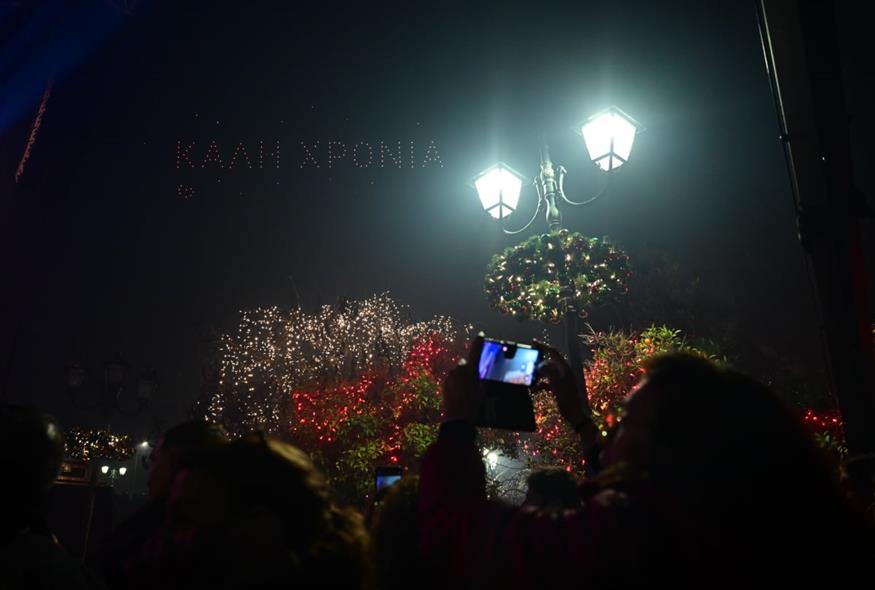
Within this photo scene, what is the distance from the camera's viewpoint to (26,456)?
107 inches

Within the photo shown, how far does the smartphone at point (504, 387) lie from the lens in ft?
8.68

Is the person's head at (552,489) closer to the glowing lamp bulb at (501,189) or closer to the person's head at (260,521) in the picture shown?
the person's head at (260,521)

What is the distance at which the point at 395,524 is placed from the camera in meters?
2.75

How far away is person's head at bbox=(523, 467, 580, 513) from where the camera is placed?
3.87 m

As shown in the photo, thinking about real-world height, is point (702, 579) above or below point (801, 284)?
below

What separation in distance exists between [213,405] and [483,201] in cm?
2639

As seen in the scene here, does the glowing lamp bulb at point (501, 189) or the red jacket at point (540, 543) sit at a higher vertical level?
the glowing lamp bulb at point (501, 189)

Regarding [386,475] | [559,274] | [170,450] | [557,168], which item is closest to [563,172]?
[557,168]

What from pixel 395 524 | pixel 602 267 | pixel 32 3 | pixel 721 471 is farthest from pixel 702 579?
pixel 32 3

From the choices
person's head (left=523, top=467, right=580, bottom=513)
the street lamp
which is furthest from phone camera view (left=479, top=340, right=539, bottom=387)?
the street lamp

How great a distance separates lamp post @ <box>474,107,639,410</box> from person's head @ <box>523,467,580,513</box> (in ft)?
10.4

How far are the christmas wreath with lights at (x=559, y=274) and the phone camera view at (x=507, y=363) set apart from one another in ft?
16.6

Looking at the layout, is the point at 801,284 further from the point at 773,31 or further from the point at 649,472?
the point at 649,472

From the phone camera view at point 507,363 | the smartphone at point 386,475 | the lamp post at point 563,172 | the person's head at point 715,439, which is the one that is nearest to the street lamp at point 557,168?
the lamp post at point 563,172
